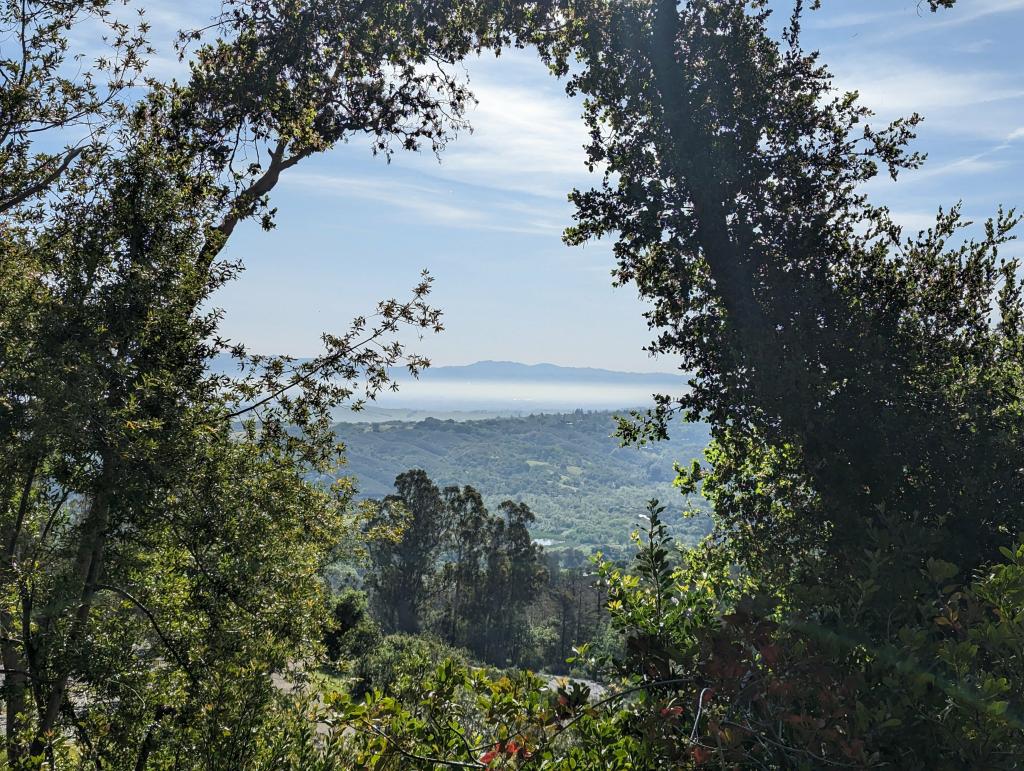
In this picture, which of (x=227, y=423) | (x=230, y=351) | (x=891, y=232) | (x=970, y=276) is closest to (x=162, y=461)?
(x=227, y=423)

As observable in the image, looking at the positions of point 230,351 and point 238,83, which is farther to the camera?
point 238,83

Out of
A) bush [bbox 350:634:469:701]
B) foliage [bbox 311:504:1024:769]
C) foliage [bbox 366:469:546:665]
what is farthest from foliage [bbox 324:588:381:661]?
foliage [bbox 311:504:1024:769]

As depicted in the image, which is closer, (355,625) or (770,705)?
(770,705)

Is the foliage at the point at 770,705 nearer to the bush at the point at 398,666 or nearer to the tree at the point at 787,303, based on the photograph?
the bush at the point at 398,666

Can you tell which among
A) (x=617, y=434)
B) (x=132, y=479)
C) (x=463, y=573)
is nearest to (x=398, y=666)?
(x=132, y=479)

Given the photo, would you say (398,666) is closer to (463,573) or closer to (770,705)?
(770,705)

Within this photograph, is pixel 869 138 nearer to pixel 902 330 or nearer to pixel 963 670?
pixel 902 330

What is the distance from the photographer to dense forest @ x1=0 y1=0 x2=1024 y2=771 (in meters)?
2.59

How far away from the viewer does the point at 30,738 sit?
425 cm

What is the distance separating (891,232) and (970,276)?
33.3 inches

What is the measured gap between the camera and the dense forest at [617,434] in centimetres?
259

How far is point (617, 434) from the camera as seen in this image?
7.49 m

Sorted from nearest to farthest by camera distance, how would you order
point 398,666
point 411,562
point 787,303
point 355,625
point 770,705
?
1. point 770,705
2. point 398,666
3. point 787,303
4. point 355,625
5. point 411,562

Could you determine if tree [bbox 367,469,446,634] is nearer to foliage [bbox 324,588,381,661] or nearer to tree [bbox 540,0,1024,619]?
foliage [bbox 324,588,381,661]
